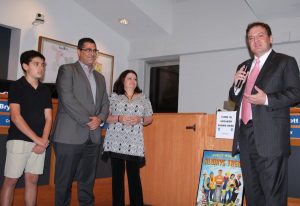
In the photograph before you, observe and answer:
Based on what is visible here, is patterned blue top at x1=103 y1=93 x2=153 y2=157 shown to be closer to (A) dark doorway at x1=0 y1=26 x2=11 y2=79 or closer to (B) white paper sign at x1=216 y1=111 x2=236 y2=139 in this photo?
(B) white paper sign at x1=216 y1=111 x2=236 y2=139

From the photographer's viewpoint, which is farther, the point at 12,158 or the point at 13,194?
the point at 13,194

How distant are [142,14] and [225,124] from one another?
141 inches

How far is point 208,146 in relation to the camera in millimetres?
2916

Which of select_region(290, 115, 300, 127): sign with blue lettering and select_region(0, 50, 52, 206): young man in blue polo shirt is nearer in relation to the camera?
select_region(0, 50, 52, 206): young man in blue polo shirt

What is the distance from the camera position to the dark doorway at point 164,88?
6.60 m

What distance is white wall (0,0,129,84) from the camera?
5.10 m

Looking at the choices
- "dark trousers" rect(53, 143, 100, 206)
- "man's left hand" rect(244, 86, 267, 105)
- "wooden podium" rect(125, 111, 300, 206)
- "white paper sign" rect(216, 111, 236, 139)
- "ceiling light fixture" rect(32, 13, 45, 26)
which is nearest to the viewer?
"man's left hand" rect(244, 86, 267, 105)

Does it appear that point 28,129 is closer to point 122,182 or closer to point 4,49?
point 122,182

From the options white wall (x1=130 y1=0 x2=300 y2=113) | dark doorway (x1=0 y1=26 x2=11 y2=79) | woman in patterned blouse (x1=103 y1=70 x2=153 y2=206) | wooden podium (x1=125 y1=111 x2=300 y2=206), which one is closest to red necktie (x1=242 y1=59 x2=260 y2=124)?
wooden podium (x1=125 y1=111 x2=300 y2=206)

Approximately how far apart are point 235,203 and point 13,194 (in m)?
1.71

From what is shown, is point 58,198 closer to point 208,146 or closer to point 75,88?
point 75,88

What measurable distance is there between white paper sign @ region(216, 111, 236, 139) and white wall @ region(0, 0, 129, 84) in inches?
139

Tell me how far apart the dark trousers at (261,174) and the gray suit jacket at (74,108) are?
1179 mm

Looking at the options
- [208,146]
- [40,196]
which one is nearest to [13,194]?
[40,196]
